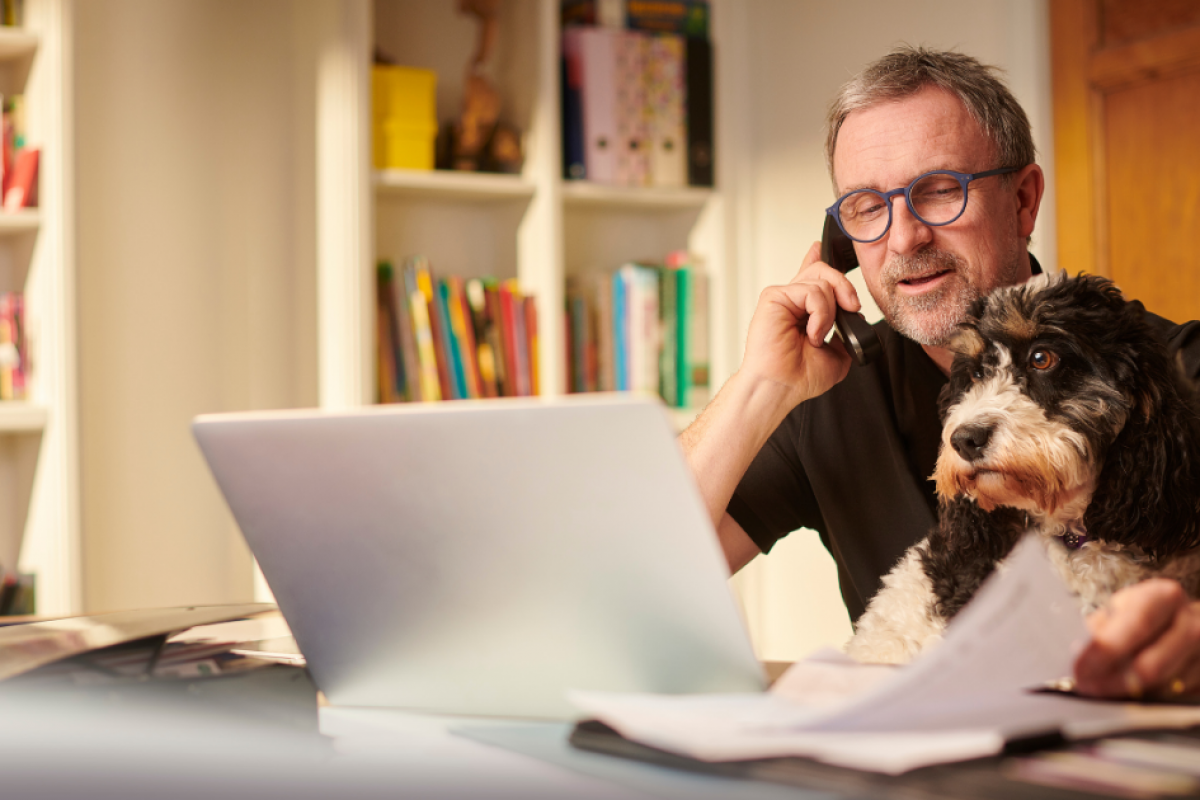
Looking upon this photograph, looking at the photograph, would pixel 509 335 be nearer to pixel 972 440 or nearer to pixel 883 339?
pixel 883 339

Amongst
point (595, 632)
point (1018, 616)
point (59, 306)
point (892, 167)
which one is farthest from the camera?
point (59, 306)

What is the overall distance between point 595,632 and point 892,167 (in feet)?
3.17

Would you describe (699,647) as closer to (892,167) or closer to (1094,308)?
(1094,308)

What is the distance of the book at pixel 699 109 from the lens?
2.86 metres

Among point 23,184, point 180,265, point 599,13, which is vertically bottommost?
point 180,265

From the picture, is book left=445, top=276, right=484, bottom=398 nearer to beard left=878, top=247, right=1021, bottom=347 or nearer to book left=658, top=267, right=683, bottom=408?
book left=658, top=267, right=683, bottom=408

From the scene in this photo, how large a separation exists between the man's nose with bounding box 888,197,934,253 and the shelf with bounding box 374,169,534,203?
1444mm

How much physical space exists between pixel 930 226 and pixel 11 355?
6.45 feet

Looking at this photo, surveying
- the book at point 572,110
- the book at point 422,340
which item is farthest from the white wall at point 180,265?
the book at point 572,110

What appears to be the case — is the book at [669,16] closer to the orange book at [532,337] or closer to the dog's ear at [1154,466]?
the orange book at [532,337]

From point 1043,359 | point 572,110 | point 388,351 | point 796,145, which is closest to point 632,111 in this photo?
point 572,110

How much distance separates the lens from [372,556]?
587mm

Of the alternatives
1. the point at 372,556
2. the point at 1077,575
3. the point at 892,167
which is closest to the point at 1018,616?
the point at 372,556

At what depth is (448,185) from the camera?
103 inches
